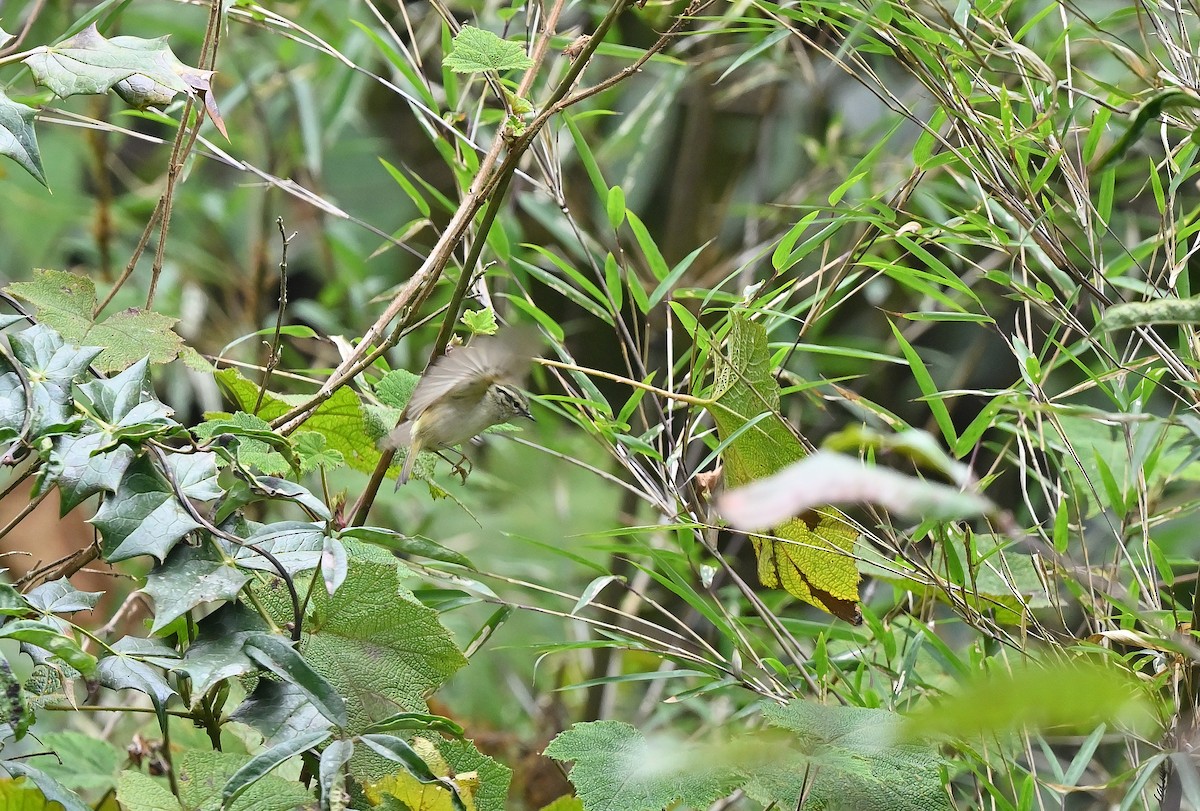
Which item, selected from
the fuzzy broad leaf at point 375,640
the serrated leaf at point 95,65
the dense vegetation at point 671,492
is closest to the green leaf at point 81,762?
the dense vegetation at point 671,492

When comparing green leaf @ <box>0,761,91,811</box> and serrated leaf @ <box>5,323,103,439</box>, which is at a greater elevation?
serrated leaf @ <box>5,323,103,439</box>

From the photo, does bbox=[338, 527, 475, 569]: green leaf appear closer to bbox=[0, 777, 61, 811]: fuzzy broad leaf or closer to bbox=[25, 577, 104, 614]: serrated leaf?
bbox=[25, 577, 104, 614]: serrated leaf

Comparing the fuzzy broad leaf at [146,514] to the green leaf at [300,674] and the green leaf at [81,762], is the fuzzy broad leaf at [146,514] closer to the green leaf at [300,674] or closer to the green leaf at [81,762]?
the green leaf at [300,674]

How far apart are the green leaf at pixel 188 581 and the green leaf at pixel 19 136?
280 mm

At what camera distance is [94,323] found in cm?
92

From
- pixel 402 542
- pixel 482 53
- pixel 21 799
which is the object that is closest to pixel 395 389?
pixel 402 542

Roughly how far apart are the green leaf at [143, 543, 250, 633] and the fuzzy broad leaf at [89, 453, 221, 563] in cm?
1

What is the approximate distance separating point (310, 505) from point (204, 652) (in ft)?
0.38

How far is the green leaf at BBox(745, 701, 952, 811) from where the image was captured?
0.73 meters

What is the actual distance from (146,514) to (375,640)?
0.19 meters

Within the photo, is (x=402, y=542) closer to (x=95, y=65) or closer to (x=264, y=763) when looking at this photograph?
(x=264, y=763)

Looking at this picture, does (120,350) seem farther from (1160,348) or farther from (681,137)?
(681,137)

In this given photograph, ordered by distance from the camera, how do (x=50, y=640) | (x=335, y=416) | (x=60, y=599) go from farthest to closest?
(x=335, y=416)
(x=60, y=599)
(x=50, y=640)

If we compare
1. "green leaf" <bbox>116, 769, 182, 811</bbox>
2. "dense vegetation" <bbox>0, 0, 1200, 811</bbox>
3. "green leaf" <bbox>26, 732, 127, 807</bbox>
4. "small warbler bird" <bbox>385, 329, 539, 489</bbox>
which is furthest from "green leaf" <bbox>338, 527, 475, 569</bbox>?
"green leaf" <bbox>26, 732, 127, 807</bbox>
